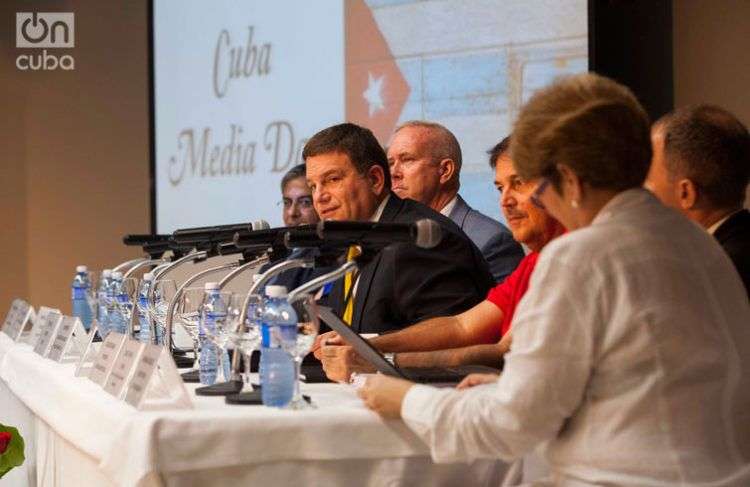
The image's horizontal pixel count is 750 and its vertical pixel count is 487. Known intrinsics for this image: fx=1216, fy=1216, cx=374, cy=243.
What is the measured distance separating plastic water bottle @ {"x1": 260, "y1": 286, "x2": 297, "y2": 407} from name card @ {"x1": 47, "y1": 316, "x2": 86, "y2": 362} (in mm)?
1134

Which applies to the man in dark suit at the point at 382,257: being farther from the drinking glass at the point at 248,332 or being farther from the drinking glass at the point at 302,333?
the drinking glass at the point at 302,333

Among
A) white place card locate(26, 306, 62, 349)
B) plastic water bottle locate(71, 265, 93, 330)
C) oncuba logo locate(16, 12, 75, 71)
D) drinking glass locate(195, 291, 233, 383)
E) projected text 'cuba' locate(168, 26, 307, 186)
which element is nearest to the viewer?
drinking glass locate(195, 291, 233, 383)

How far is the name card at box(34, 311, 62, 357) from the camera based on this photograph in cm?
330

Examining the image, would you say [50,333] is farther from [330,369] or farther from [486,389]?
[486,389]

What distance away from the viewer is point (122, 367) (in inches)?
91.5

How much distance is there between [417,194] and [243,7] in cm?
237

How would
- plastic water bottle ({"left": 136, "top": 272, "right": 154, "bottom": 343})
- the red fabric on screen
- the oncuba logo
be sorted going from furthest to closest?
the oncuba logo < plastic water bottle ({"left": 136, "top": 272, "right": 154, "bottom": 343}) < the red fabric on screen

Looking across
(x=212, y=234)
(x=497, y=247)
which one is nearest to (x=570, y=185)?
(x=212, y=234)

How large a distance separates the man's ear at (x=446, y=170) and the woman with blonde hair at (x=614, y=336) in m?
2.75

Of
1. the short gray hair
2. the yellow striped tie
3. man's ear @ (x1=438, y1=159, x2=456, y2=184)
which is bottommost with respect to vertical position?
the yellow striped tie

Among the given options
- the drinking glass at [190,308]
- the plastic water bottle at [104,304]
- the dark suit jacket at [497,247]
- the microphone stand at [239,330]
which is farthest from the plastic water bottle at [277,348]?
the dark suit jacket at [497,247]

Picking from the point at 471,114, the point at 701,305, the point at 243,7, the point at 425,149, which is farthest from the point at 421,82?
the point at 701,305

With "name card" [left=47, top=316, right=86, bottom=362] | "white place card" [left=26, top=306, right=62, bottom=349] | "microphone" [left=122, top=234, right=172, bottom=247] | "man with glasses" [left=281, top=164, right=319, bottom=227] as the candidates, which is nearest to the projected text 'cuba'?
"man with glasses" [left=281, top=164, right=319, bottom=227]

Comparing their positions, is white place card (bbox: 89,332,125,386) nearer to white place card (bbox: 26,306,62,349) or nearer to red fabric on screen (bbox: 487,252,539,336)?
red fabric on screen (bbox: 487,252,539,336)
